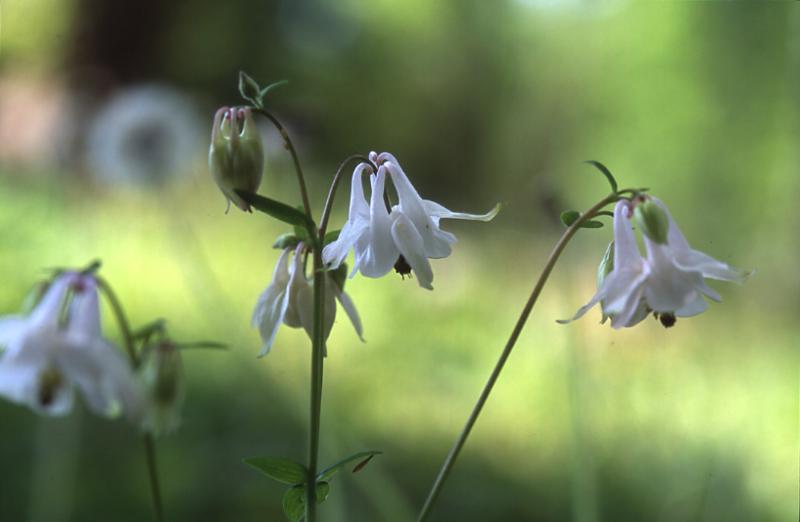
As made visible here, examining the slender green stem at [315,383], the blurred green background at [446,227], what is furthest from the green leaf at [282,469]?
the blurred green background at [446,227]

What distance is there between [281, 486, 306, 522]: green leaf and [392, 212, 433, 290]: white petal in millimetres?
192

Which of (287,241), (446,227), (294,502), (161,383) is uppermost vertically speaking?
(446,227)

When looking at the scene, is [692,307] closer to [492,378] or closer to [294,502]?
[492,378]

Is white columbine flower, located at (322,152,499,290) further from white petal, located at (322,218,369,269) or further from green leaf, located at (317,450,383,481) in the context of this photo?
green leaf, located at (317,450,383,481)

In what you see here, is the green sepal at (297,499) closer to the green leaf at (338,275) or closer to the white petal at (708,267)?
the green leaf at (338,275)

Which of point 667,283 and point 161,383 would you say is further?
point 161,383

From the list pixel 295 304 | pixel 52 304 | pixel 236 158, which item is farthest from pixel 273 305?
pixel 52 304

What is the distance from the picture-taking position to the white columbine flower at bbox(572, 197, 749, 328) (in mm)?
571

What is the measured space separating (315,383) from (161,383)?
1.04ft

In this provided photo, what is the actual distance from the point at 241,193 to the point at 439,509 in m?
1.00

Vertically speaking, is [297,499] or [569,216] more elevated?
[569,216]

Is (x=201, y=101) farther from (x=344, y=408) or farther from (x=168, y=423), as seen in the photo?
(x=168, y=423)

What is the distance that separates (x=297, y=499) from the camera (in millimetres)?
637

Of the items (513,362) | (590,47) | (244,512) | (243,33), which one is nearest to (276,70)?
(243,33)
